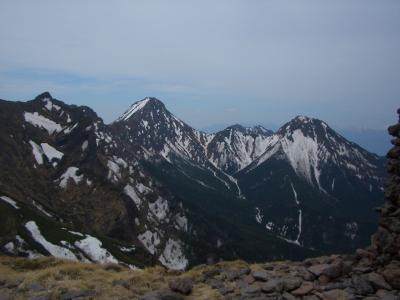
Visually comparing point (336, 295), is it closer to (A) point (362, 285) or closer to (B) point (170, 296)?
(A) point (362, 285)

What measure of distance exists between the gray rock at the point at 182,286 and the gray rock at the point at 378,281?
8.57m

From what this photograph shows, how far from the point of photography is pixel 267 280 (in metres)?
24.7

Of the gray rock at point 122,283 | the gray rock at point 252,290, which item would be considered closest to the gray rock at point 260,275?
the gray rock at point 252,290

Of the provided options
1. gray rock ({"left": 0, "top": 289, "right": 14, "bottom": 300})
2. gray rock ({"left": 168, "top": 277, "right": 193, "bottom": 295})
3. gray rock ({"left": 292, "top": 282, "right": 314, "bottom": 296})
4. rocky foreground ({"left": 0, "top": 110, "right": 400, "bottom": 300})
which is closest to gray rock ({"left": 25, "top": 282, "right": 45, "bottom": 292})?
rocky foreground ({"left": 0, "top": 110, "right": 400, "bottom": 300})

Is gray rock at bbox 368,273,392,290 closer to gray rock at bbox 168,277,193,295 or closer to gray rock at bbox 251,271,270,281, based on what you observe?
gray rock at bbox 251,271,270,281

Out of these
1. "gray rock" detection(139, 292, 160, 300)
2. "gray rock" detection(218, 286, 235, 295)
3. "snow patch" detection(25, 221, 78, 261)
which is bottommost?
"snow patch" detection(25, 221, 78, 261)

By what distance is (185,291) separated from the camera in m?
24.6

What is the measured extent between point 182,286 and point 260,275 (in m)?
3.96

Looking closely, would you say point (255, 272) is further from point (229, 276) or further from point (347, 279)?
point (347, 279)

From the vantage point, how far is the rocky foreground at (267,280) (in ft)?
73.7

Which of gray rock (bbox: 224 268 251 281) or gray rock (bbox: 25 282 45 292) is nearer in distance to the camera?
gray rock (bbox: 25 282 45 292)

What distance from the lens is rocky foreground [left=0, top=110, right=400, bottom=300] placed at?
73.7 ft

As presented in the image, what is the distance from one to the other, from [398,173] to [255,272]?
346 inches

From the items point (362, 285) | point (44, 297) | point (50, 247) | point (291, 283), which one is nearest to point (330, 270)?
point (362, 285)
